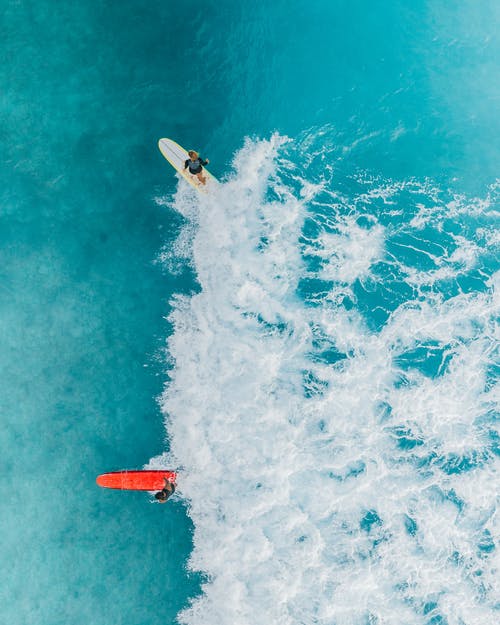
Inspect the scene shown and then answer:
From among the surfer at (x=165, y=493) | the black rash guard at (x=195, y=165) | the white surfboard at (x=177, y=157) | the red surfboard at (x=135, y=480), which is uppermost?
the white surfboard at (x=177, y=157)

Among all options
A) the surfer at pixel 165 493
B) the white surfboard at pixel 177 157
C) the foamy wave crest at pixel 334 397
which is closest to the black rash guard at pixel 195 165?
the white surfboard at pixel 177 157

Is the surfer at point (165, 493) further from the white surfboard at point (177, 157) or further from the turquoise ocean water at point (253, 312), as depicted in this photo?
the white surfboard at point (177, 157)

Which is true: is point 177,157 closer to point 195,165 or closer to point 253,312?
point 195,165

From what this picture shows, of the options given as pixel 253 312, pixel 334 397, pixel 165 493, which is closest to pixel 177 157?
pixel 253 312

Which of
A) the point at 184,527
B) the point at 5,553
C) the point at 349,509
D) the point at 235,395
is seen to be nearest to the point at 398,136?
the point at 235,395

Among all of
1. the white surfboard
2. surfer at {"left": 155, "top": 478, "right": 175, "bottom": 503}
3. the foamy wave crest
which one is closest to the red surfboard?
surfer at {"left": 155, "top": 478, "right": 175, "bottom": 503}

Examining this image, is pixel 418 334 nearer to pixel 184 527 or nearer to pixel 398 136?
pixel 398 136
